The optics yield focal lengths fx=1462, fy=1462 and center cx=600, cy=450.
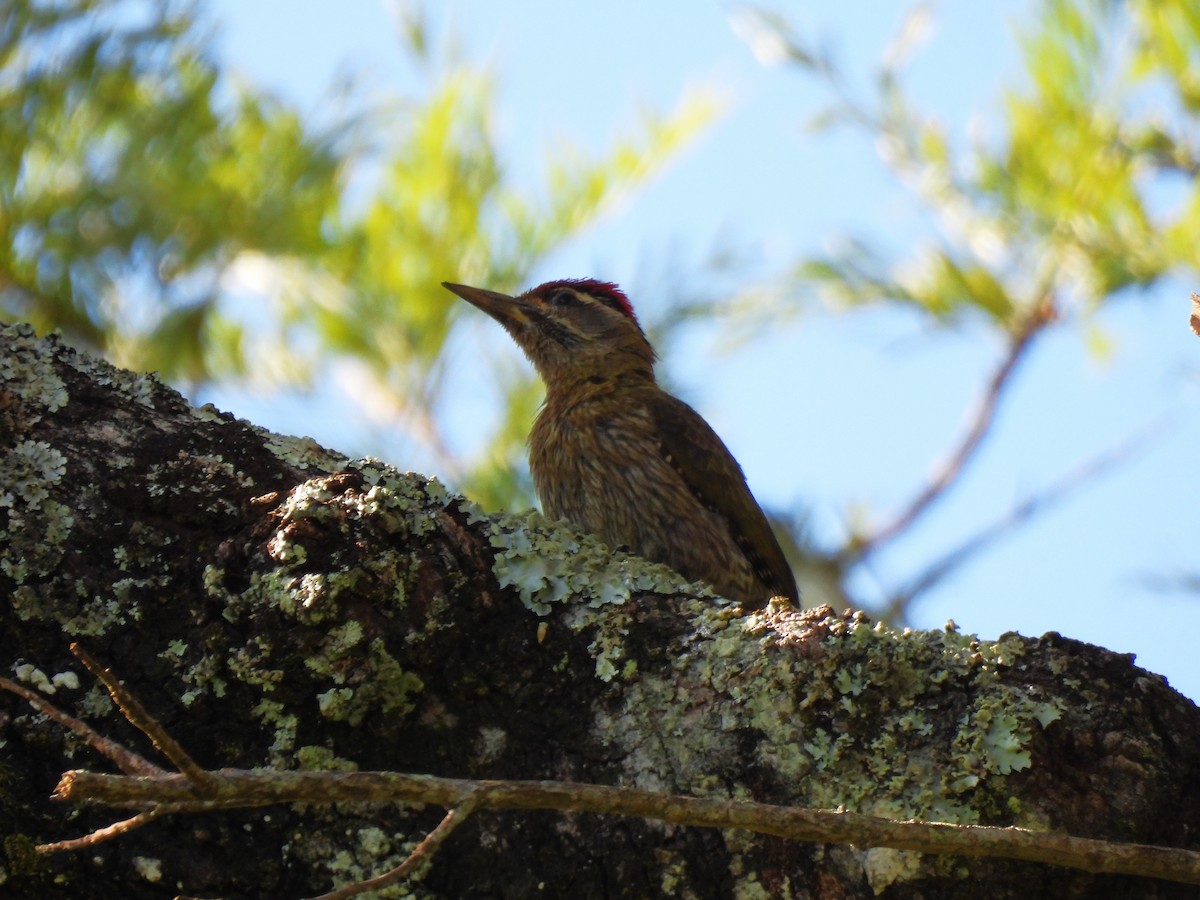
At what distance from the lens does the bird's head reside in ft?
15.2

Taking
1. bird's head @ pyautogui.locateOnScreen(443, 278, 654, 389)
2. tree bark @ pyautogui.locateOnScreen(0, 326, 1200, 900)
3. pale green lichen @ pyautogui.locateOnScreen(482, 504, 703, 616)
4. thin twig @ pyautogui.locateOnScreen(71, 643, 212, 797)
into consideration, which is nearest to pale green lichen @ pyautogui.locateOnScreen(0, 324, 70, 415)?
tree bark @ pyautogui.locateOnScreen(0, 326, 1200, 900)

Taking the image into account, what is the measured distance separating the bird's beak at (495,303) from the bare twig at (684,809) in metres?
2.70

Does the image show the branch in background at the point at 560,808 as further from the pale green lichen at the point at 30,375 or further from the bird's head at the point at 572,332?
the bird's head at the point at 572,332

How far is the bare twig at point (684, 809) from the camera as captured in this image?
1543 millimetres

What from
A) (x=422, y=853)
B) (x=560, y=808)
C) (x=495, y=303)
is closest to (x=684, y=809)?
(x=560, y=808)

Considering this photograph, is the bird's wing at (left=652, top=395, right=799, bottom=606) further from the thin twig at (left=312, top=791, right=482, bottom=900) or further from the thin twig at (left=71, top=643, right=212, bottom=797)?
the thin twig at (left=71, top=643, right=212, bottom=797)

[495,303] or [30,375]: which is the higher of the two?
[495,303]

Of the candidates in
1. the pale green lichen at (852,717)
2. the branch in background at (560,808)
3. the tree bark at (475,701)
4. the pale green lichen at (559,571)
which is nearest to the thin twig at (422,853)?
the branch in background at (560,808)

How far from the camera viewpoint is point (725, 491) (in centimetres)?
428

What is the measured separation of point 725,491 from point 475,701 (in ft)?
7.44

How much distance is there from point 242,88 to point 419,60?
595mm

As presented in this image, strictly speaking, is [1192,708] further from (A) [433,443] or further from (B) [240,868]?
(A) [433,443]

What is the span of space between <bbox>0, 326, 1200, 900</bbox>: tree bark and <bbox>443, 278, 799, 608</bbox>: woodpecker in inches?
72.9

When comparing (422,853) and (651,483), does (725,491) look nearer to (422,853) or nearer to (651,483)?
(651,483)
